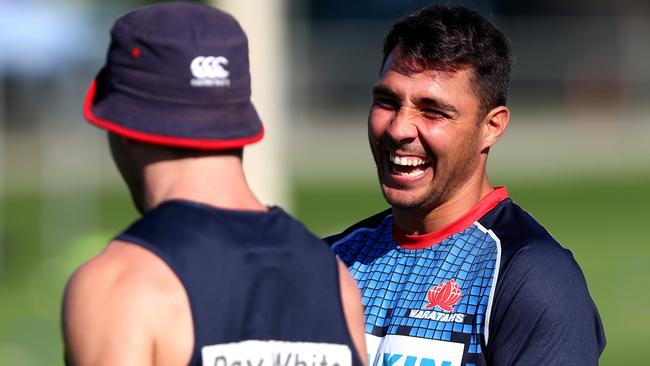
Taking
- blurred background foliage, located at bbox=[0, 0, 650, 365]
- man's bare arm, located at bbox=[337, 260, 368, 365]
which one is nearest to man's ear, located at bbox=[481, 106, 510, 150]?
blurred background foliage, located at bbox=[0, 0, 650, 365]

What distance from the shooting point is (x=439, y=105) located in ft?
12.8

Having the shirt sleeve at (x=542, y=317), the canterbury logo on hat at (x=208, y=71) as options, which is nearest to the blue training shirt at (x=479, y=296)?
the shirt sleeve at (x=542, y=317)

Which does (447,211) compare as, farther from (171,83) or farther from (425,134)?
(171,83)

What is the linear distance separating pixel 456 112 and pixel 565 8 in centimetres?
3002

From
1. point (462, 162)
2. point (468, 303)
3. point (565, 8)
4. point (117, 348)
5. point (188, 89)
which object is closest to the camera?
point (117, 348)

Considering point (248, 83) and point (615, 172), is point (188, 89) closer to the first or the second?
point (248, 83)

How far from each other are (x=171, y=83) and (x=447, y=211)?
1.53 metres

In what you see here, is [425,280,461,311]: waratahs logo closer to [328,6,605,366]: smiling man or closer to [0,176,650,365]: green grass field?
[328,6,605,366]: smiling man

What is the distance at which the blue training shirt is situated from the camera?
3.51 m

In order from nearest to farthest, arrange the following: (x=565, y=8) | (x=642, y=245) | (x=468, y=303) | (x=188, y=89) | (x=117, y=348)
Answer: (x=117, y=348)
(x=188, y=89)
(x=468, y=303)
(x=642, y=245)
(x=565, y=8)

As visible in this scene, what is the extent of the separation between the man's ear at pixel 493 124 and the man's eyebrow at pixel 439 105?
0.13m

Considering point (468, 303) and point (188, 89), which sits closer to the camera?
point (188, 89)

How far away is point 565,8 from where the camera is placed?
33094 mm

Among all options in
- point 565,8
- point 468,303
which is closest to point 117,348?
point 468,303
